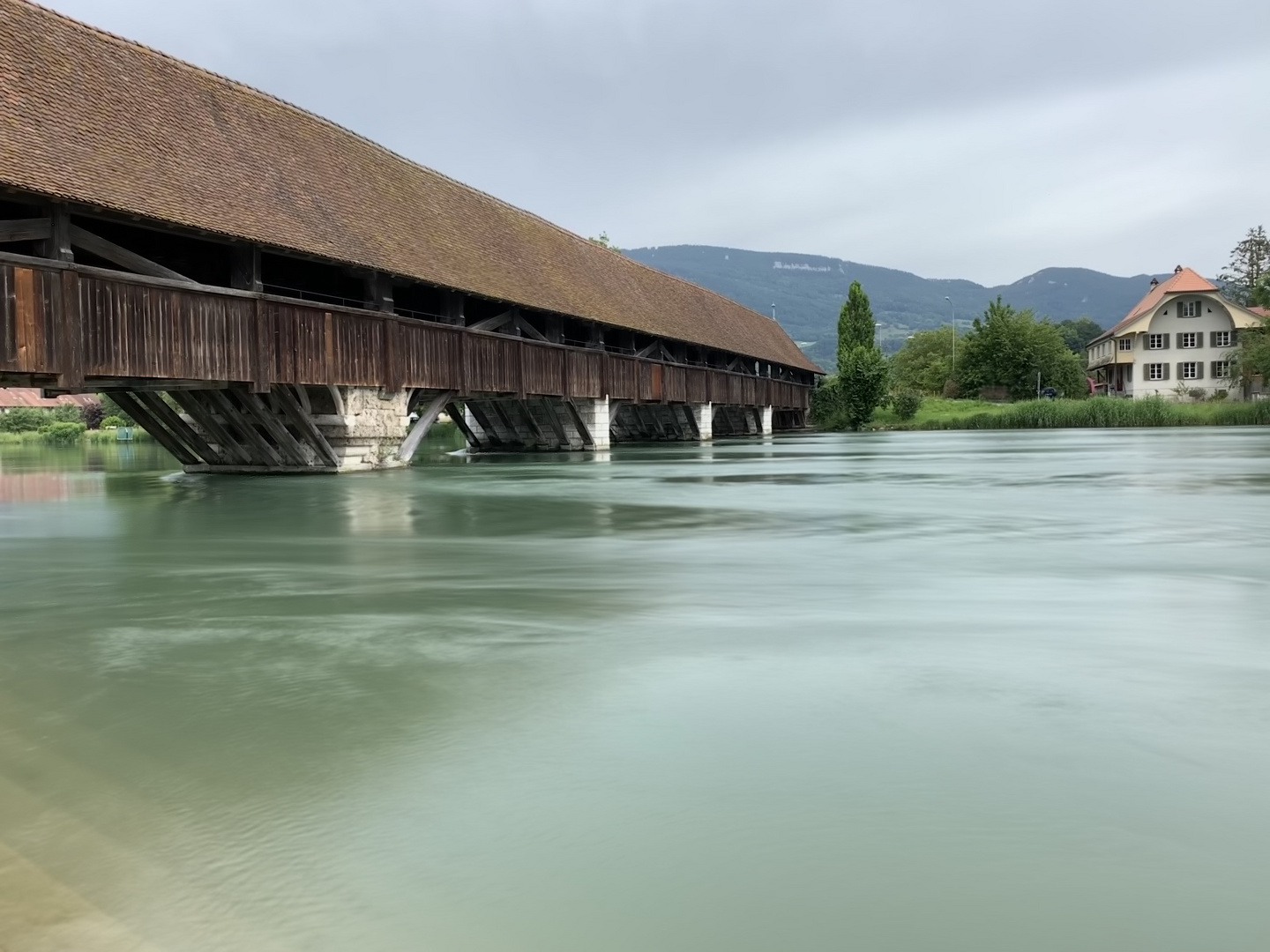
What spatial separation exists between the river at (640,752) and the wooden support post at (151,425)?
1063 centimetres

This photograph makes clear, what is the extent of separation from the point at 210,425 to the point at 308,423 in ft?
8.33

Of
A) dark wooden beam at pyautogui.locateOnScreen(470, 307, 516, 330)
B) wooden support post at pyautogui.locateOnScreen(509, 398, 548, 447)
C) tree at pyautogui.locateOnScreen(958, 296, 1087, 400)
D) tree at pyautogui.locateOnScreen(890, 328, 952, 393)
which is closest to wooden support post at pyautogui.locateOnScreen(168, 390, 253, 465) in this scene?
dark wooden beam at pyautogui.locateOnScreen(470, 307, 516, 330)

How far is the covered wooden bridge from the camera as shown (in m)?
13.1

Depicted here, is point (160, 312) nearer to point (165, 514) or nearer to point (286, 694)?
point (165, 514)

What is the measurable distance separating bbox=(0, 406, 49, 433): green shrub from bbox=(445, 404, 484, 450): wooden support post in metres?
53.0

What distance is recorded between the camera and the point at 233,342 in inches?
631

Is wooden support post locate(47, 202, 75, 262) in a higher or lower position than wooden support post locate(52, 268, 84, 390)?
higher

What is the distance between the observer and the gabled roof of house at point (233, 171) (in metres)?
13.3

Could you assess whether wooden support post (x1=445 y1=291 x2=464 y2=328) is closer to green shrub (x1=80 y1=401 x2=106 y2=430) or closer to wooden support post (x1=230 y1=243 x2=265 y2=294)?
wooden support post (x1=230 y1=243 x2=265 y2=294)

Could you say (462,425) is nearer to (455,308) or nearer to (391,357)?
(455,308)

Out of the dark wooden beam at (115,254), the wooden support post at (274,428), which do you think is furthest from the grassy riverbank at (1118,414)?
the dark wooden beam at (115,254)

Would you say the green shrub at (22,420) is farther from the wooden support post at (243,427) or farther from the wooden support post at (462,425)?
the wooden support post at (243,427)

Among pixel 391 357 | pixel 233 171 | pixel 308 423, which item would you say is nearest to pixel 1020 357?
pixel 391 357

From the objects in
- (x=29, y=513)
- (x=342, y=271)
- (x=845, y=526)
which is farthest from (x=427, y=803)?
(x=342, y=271)
